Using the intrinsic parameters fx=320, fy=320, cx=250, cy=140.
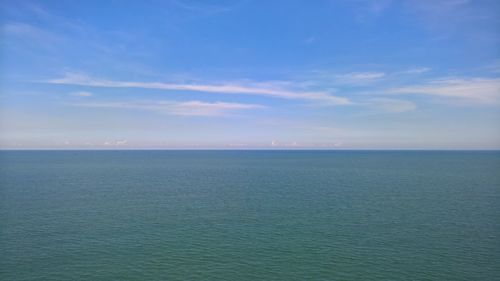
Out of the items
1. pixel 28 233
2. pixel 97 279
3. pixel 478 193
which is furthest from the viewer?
pixel 478 193

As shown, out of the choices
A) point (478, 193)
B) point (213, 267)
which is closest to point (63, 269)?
point (213, 267)

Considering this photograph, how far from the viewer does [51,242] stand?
4794cm

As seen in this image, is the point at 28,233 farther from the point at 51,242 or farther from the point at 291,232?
the point at 291,232

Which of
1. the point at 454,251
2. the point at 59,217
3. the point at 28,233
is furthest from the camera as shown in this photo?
the point at 59,217

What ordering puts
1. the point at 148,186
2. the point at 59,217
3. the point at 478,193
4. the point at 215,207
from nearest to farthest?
the point at 59,217, the point at 215,207, the point at 478,193, the point at 148,186

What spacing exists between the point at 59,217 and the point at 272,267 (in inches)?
1841

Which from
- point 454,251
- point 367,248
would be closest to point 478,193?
point 454,251

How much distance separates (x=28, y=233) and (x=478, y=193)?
107 m

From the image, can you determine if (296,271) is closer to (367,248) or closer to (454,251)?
(367,248)

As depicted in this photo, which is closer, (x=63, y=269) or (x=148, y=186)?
(x=63, y=269)

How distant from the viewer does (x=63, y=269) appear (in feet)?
127

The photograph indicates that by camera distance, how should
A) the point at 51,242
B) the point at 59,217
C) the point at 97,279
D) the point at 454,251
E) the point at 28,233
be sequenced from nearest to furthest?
the point at 97,279 < the point at 454,251 < the point at 51,242 < the point at 28,233 < the point at 59,217

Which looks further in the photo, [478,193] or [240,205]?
[478,193]

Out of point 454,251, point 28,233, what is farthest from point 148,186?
point 454,251
